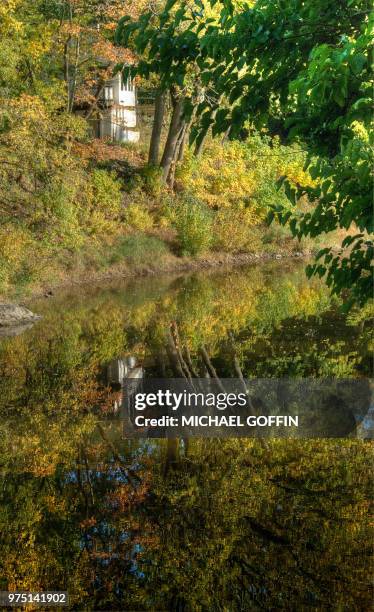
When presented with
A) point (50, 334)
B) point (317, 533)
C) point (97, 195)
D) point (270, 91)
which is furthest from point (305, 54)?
point (97, 195)

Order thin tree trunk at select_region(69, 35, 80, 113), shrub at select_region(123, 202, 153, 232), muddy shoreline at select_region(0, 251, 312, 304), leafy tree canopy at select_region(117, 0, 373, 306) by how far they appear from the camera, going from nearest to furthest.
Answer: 1. leafy tree canopy at select_region(117, 0, 373, 306)
2. muddy shoreline at select_region(0, 251, 312, 304)
3. thin tree trunk at select_region(69, 35, 80, 113)
4. shrub at select_region(123, 202, 153, 232)

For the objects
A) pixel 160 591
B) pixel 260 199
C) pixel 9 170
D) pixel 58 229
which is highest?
pixel 260 199

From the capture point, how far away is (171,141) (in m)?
33.9

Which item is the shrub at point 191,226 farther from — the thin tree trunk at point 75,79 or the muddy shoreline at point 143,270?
the thin tree trunk at point 75,79

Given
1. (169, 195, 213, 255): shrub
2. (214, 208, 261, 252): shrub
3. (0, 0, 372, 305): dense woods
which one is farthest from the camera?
(214, 208, 261, 252): shrub

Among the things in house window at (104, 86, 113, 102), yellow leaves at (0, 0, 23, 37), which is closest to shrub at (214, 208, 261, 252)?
house window at (104, 86, 113, 102)

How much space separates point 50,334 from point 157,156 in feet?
61.3

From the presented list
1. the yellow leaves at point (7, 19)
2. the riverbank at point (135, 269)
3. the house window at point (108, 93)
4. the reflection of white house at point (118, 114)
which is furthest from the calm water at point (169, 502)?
the house window at point (108, 93)

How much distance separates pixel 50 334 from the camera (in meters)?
17.7

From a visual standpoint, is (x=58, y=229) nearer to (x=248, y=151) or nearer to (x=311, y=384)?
(x=311, y=384)

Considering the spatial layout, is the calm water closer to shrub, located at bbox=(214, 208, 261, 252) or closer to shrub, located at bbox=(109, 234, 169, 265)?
shrub, located at bbox=(109, 234, 169, 265)

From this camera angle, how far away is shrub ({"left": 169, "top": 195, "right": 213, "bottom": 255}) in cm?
3198

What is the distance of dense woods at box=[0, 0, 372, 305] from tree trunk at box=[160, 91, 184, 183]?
0.07 meters

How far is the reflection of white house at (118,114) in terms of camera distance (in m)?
38.2
